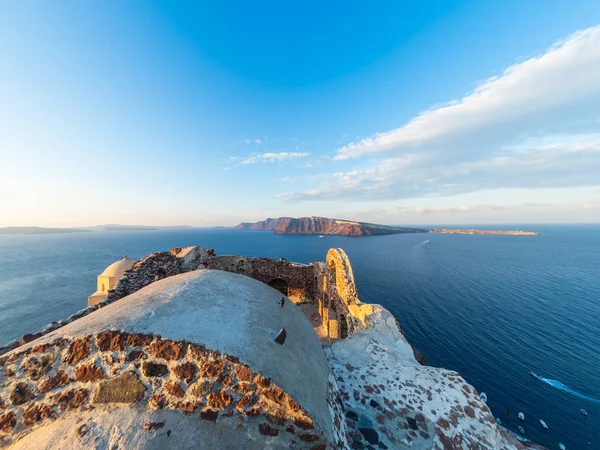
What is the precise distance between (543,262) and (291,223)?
152305 millimetres

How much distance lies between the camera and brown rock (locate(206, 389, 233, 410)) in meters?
3.01

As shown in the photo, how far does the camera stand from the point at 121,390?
2988 mm

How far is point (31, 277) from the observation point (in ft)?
182

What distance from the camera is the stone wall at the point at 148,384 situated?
115 inches

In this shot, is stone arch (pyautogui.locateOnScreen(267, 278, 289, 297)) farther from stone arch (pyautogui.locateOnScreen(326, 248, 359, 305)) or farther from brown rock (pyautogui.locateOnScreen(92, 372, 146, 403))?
brown rock (pyautogui.locateOnScreen(92, 372, 146, 403))

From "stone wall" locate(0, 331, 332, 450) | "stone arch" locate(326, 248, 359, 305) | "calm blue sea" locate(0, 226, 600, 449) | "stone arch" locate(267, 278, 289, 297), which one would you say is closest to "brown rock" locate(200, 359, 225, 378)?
"stone wall" locate(0, 331, 332, 450)

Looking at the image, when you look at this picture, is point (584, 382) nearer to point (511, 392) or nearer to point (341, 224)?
point (511, 392)

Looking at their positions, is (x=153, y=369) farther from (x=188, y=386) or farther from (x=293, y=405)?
(x=293, y=405)

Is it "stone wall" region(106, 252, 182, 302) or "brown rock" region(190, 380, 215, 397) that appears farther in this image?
"stone wall" region(106, 252, 182, 302)

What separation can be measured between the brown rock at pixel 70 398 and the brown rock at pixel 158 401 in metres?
0.87

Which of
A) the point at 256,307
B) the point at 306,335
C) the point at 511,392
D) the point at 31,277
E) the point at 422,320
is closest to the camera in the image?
the point at 256,307

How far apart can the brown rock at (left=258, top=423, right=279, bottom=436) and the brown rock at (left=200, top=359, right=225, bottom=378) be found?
0.90 m

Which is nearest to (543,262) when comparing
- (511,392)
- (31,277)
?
(511,392)

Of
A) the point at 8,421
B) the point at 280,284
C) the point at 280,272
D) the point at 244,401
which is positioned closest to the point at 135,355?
the point at 8,421
